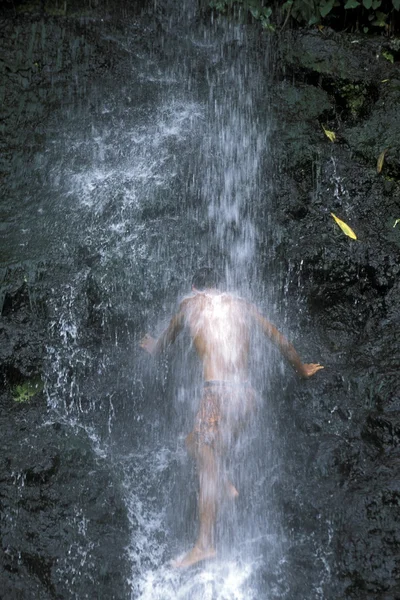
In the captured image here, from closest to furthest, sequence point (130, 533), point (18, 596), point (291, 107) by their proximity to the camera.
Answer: point (18, 596)
point (130, 533)
point (291, 107)

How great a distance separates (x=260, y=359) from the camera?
17.2 ft

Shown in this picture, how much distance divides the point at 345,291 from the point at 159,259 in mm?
1725

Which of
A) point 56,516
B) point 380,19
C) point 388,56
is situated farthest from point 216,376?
point 380,19

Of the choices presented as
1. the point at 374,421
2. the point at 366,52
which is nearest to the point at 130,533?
the point at 374,421

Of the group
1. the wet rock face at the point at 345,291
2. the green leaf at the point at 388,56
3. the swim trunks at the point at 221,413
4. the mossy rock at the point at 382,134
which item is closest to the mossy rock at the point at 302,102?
the wet rock face at the point at 345,291

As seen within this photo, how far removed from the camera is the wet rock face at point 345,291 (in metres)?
4.21

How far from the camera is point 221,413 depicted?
170 inches

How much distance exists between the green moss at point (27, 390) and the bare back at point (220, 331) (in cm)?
151

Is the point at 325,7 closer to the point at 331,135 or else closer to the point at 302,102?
the point at 302,102

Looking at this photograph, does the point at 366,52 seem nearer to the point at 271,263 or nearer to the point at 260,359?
the point at 271,263

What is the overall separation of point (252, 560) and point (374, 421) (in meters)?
1.35

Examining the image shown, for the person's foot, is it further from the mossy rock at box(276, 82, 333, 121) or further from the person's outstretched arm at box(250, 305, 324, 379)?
the mossy rock at box(276, 82, 333, 121)

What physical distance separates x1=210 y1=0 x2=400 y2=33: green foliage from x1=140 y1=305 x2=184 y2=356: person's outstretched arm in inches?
171

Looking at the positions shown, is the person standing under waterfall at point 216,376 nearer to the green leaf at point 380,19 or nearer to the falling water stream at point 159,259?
the falling water stream at point 159,259
